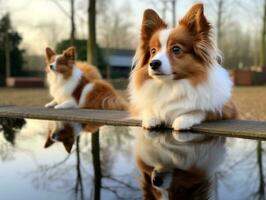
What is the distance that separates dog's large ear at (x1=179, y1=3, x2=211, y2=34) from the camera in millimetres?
3447

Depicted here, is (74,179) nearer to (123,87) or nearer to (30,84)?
(123,87)

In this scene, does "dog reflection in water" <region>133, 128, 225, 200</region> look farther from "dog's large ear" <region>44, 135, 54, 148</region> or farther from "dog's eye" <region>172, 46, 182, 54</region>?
"dog's eye" <region>172, 46, 182, 54</region>

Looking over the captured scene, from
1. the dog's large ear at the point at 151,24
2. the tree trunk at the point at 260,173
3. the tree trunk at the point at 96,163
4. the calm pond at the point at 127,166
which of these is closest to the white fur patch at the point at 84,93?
the dog's large ear at the point at 151,24

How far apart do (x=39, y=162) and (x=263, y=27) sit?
23.4m

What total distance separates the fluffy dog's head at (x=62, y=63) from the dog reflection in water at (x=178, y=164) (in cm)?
391

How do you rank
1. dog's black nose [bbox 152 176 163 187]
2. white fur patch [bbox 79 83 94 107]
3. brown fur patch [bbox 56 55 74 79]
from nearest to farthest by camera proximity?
Answer: 1. dog's black nose [bbox 152 176 163 187]
2. white fur patch [bbox 79 83 94 107]
3. brown fur patch [bbox 56 55 74 79]

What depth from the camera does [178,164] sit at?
1.88 meters

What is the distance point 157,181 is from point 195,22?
2.17 metres

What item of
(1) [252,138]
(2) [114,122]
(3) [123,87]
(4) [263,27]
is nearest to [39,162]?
(1) [252,138]

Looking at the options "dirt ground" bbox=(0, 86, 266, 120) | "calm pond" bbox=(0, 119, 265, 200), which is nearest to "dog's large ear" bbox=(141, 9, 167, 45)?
"calm pond" bbox=(0, 119, 265, 200)

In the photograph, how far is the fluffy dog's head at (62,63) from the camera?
657 cm

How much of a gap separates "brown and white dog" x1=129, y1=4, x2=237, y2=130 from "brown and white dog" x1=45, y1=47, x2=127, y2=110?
7.81 ft

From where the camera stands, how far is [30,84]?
74.0ft

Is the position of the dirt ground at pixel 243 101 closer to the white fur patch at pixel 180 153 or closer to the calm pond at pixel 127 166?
the white fur patch at pixel 180 153
